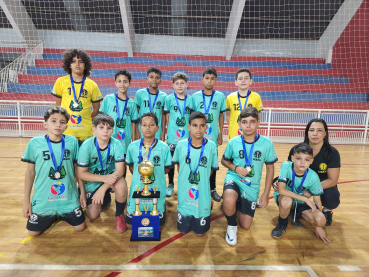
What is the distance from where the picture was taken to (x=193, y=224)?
91.0 inches

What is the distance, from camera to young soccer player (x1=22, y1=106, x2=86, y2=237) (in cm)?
219

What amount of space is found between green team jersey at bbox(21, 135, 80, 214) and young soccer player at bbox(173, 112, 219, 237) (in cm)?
106

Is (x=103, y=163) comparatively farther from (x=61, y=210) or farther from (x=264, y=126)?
(x=264, y=126)

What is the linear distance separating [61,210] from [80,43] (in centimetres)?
1037

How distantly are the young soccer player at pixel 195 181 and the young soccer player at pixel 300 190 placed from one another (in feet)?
2.34

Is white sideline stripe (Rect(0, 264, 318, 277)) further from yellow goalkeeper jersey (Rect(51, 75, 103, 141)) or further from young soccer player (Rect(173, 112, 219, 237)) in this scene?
yellow goalkeeper jersey (Rect(51, 75, 103, 141))

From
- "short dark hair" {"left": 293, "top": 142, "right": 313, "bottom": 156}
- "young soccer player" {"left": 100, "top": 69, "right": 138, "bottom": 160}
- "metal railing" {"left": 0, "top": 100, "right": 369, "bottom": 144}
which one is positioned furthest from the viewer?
"metal railing" {"left": 0, "top": 100, "right": 369, "bottom": 144}

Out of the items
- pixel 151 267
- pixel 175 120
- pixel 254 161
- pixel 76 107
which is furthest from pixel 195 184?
pixel 76 107

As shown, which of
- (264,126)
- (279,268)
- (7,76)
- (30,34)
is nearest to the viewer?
(279,268)

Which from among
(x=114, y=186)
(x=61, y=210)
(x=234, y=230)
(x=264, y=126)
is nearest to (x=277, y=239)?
(x=234, y=230)

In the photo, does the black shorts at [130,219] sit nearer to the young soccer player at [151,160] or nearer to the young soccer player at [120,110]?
the young soccer player at [151,160]

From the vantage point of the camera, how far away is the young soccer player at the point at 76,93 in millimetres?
2732

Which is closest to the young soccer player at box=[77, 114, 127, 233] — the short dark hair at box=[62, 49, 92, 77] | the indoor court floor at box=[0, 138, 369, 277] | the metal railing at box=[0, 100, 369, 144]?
the indoor court floor at box=[0, 138, 369, 277]

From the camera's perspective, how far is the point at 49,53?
10.9 meters
